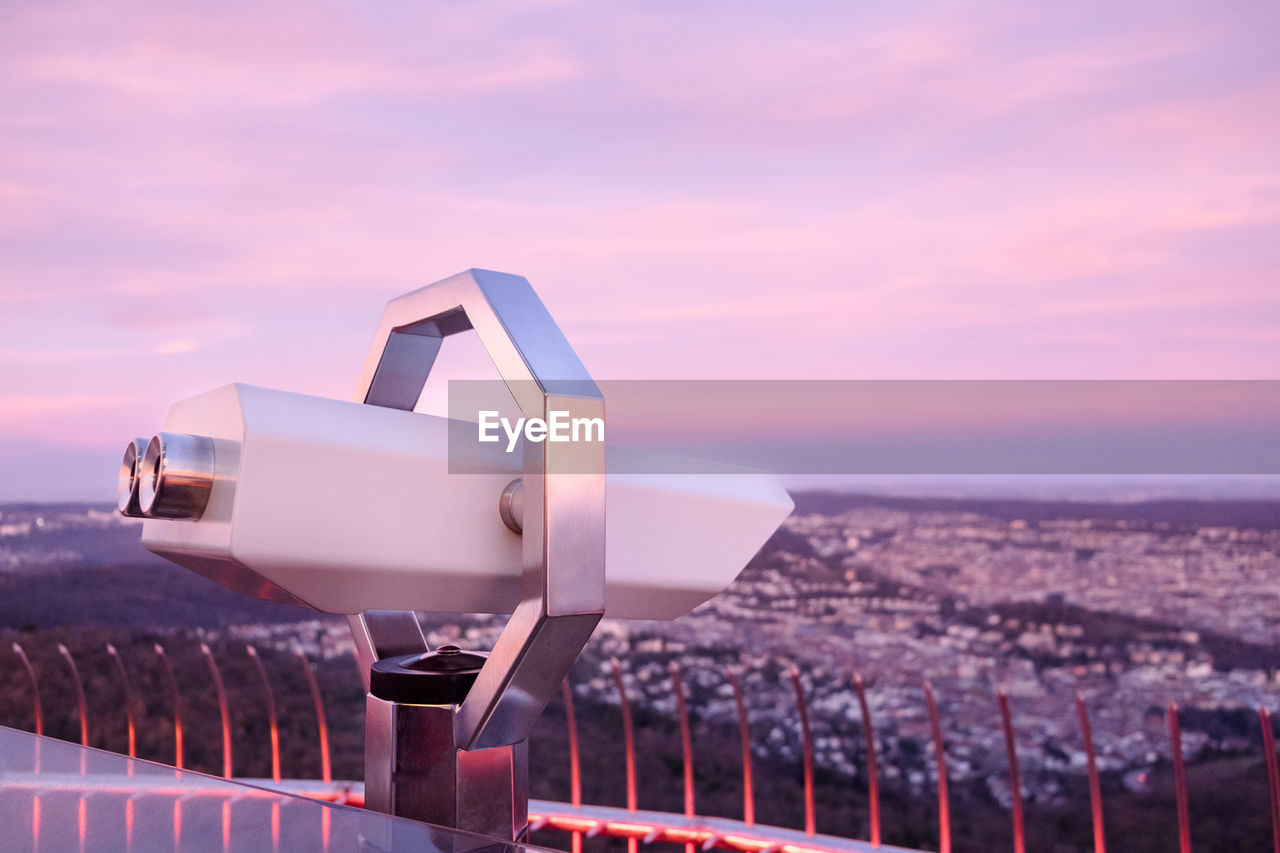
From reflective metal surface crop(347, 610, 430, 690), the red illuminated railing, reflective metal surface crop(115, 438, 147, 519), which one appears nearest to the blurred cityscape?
the red illuminated railing

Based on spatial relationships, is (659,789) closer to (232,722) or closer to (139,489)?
(232,722)

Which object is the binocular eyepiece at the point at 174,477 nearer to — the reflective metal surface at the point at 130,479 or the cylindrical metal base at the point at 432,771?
the reflective metal surface at the point at 130,479

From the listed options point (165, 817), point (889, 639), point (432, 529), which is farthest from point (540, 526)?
point (889, 639)

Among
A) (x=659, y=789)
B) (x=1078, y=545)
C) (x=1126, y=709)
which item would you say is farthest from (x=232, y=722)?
(x=1078, y=545)

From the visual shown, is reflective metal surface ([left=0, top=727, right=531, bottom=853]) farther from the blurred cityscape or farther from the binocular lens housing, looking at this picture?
the blurred cityscape

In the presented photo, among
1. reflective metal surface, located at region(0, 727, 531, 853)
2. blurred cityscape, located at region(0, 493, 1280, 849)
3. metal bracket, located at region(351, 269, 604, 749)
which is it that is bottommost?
blurred cityscape, located at region(0, 493, 1280, 849)

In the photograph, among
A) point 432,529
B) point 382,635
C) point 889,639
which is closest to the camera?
point 432,529

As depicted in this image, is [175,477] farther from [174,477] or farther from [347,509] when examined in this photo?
[347,509]
